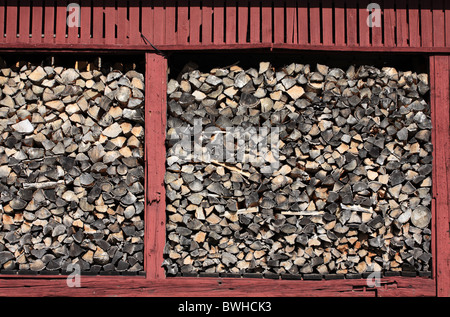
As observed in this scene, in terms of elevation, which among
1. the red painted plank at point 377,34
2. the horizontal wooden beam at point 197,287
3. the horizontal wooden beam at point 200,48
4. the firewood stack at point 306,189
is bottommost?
the horizontal wooden beam at point 197,287

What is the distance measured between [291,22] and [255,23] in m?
0.32

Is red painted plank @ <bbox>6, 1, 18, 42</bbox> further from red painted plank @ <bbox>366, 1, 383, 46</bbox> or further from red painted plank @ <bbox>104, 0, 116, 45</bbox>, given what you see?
red painted plank @ <bbox>366, 1, 383, 46</bbox>

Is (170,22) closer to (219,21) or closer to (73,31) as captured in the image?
(219,21)

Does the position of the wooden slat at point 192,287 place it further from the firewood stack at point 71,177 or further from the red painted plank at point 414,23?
the red painted plank at point 414,23

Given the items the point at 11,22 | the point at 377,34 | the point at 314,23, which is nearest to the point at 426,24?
the point at 377,34

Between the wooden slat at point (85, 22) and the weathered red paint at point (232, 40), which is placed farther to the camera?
the wooden slat at point (85, 22)

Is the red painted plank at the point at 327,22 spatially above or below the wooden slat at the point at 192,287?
above

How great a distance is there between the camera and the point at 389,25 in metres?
4.81

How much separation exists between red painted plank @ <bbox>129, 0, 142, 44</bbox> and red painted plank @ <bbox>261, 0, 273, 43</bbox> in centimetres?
109

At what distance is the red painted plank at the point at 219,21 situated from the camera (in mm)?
4777

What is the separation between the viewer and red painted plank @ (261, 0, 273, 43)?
4.77m

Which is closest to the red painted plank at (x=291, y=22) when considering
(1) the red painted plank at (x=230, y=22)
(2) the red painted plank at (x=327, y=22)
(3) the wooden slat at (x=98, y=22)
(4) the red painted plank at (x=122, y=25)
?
(2) the red painted plank at (x=327, y=22)

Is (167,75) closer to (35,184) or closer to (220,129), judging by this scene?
(220,129)

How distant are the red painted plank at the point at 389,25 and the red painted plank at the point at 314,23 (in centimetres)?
58
